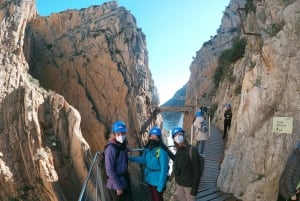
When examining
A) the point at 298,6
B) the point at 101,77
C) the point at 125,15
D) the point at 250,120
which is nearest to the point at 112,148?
the point at 250,120

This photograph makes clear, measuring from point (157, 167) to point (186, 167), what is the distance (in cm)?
47

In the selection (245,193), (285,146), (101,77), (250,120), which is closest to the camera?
(285,146)

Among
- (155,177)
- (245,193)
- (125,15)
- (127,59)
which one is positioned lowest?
(245,193)

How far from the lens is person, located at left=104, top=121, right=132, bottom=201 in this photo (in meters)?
4.81

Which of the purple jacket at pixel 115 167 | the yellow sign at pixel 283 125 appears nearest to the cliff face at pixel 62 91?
the yellow sign at pixel 283 125

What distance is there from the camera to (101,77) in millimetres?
35781

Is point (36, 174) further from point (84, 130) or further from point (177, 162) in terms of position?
point (177, 162)

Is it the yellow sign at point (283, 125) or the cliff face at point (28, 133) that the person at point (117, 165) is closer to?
the yellow sign at point (283, 125)

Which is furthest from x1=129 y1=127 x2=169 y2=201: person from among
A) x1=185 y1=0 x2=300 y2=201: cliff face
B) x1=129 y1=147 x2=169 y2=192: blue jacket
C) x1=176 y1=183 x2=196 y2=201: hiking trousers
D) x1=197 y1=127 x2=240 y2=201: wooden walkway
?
x1=185 y1=0 x2=300 y2=201: cliff face

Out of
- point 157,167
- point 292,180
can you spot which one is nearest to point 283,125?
point 292,180

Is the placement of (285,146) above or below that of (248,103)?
below

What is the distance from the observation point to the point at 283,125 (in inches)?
279

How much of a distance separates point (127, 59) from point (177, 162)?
32.1 metres

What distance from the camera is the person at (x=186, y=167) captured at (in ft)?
16.5
